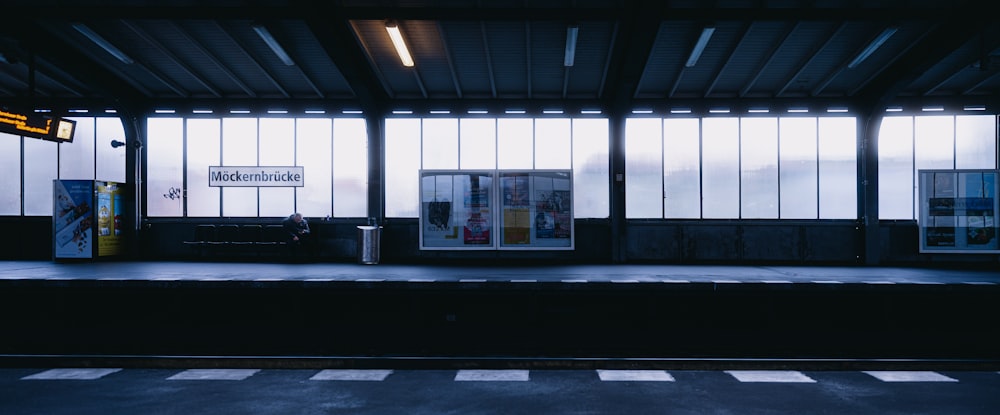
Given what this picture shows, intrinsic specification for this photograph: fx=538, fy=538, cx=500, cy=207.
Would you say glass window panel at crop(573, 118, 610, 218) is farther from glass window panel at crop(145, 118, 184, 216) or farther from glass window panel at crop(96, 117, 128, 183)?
glass window panel at crop(96, 117, 128, 183)

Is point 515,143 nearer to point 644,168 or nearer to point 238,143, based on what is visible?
point 644,168

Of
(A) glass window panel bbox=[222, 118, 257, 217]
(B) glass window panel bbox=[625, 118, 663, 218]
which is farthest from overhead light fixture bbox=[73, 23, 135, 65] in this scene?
(B) glass window panel bbox=[625, 118, 663, 218]

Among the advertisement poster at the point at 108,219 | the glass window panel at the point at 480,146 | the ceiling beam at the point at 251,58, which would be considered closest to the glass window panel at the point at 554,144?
the glass window panel at the point at 480,146

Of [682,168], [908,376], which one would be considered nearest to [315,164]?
[682,168]

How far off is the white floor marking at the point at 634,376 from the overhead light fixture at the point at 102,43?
38.3ft

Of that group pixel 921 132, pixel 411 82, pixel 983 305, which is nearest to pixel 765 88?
pixel 921 132

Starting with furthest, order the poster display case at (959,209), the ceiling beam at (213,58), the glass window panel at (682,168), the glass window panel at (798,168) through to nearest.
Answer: the glass window panel at (682,168)
the glass window panel at (798,168)
the poster display case at (959,209)
the ceiling beam at (213,58)

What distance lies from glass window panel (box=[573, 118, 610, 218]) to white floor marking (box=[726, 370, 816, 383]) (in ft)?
27.5

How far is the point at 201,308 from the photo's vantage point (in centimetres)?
805

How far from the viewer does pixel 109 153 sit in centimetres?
1468

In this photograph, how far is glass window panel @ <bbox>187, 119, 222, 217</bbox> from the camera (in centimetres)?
1461

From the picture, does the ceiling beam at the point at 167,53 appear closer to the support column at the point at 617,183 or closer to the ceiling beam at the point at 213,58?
the ceiling beam at the point at 213,58

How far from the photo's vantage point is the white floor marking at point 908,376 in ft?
18.7

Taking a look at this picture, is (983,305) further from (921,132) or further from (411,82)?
(411,82)
